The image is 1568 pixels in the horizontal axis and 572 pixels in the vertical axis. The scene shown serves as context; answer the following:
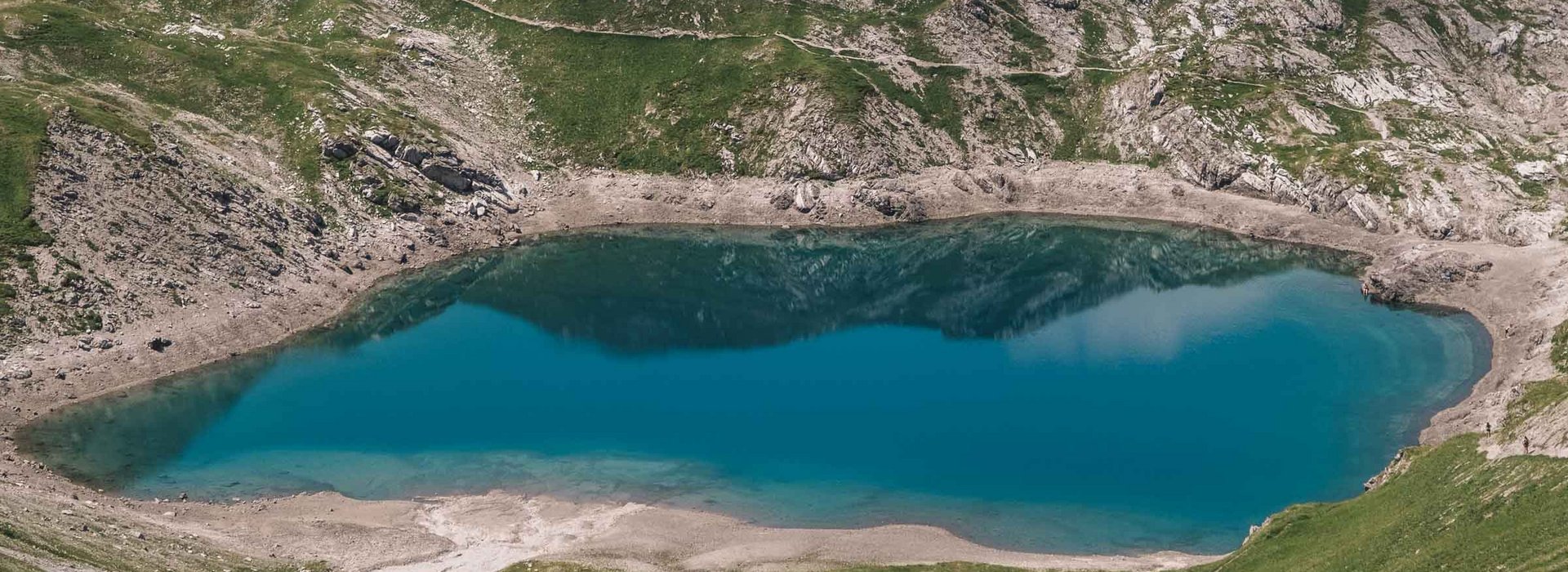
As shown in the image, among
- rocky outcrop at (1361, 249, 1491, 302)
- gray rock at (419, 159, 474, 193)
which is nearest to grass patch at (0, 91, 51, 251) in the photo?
gray rock at (419, 159, 474, 193)

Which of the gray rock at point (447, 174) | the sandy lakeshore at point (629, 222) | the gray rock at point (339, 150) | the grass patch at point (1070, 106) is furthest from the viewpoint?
the grass patch at point (1070, 106)

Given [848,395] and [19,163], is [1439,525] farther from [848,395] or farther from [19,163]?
[19,163]

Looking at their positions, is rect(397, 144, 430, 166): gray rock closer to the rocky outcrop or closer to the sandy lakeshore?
the sandy lakeshore

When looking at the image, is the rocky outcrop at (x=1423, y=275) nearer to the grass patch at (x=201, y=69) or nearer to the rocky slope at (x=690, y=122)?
the rocky slope at (x=690, y=122)

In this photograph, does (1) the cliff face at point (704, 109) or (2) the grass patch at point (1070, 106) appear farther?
(2) the grass patch at point (1070, 106)

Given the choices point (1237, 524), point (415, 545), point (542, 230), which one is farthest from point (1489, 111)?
point (415, 545)

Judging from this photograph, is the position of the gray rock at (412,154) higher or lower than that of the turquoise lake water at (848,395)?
higher

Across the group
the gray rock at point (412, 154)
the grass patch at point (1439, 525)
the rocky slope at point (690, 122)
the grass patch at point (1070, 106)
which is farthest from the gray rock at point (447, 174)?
the grass patch at point (1439, 525)

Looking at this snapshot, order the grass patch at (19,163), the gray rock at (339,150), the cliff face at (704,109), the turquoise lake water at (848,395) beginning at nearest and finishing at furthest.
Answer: the turquoise lake water at (848,395) < the grass patch at (19,163) < the cliff face at (704,109) < the gray rock at (339,150)
